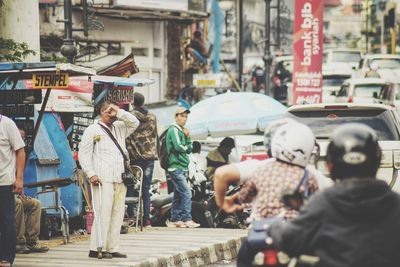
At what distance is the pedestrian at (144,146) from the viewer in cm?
1620

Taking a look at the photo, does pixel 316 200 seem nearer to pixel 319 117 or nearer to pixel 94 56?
pixel 319 117

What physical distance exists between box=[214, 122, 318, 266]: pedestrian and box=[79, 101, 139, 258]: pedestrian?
5630 mm

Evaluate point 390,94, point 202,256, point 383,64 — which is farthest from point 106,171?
point 383,64

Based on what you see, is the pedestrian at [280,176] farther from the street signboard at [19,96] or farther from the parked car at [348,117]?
the street signboard at [19,96]

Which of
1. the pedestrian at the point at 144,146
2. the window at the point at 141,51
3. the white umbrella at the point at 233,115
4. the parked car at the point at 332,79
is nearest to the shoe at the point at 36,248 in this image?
the pedestrian at the point at 144,146

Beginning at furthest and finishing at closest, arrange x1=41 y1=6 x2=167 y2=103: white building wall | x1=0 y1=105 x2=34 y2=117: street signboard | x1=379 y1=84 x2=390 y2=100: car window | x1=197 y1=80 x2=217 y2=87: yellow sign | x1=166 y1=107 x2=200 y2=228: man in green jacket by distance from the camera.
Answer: x1=41 y1=6 x2=167 y2=103: white building wall → x1=197 y1=80 x2=217 y2=87: yellow sign → x1=379 y1=84 x2=390 y2=100: car window → x1=166 y1=107 x2=200 y2=228: man in green jacket → x1=0 y1=105 x2=34 y2=117: street signboard

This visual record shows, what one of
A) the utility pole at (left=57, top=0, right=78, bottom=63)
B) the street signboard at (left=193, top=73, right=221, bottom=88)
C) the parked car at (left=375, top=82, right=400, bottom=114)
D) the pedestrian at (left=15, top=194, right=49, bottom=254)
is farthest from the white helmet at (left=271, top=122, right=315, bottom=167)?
the street signboard at (left=193, top=73, right=221, bottom=88)

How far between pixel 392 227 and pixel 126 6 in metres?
27.9

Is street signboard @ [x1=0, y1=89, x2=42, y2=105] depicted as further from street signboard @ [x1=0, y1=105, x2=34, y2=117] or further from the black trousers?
the black trousers

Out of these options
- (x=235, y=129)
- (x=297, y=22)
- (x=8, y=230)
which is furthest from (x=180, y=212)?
(x=297, y=22)

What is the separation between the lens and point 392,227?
5426 millimetres

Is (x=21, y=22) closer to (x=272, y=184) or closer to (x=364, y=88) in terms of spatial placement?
(x=272, y=184)

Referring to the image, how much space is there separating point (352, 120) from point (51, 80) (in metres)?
3.71

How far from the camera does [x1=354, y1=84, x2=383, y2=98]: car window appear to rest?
31531mm
